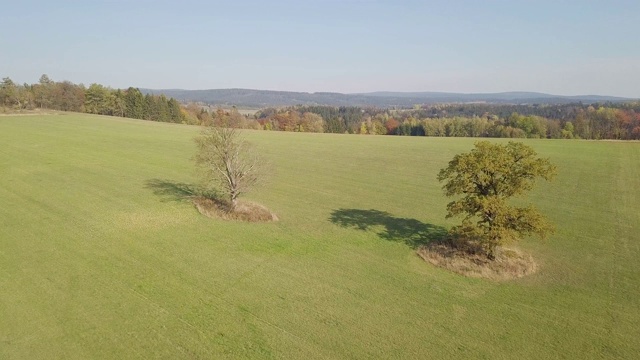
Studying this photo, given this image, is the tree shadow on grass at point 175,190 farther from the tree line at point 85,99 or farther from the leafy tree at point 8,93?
the leafy tree at point 8,93

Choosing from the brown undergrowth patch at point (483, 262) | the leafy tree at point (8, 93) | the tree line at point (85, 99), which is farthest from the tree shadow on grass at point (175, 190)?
the leafy tree at point (8, 93)

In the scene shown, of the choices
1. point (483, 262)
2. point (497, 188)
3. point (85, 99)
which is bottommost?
point (483, 262)

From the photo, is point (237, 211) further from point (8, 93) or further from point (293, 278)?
point (8, 93)

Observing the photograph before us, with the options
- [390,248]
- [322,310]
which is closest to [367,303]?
[322,310]

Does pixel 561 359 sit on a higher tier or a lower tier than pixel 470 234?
lower

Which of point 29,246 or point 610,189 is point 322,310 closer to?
point 29,246

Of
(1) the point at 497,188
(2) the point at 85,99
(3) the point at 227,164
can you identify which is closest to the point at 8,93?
(2) the point at 85,99
